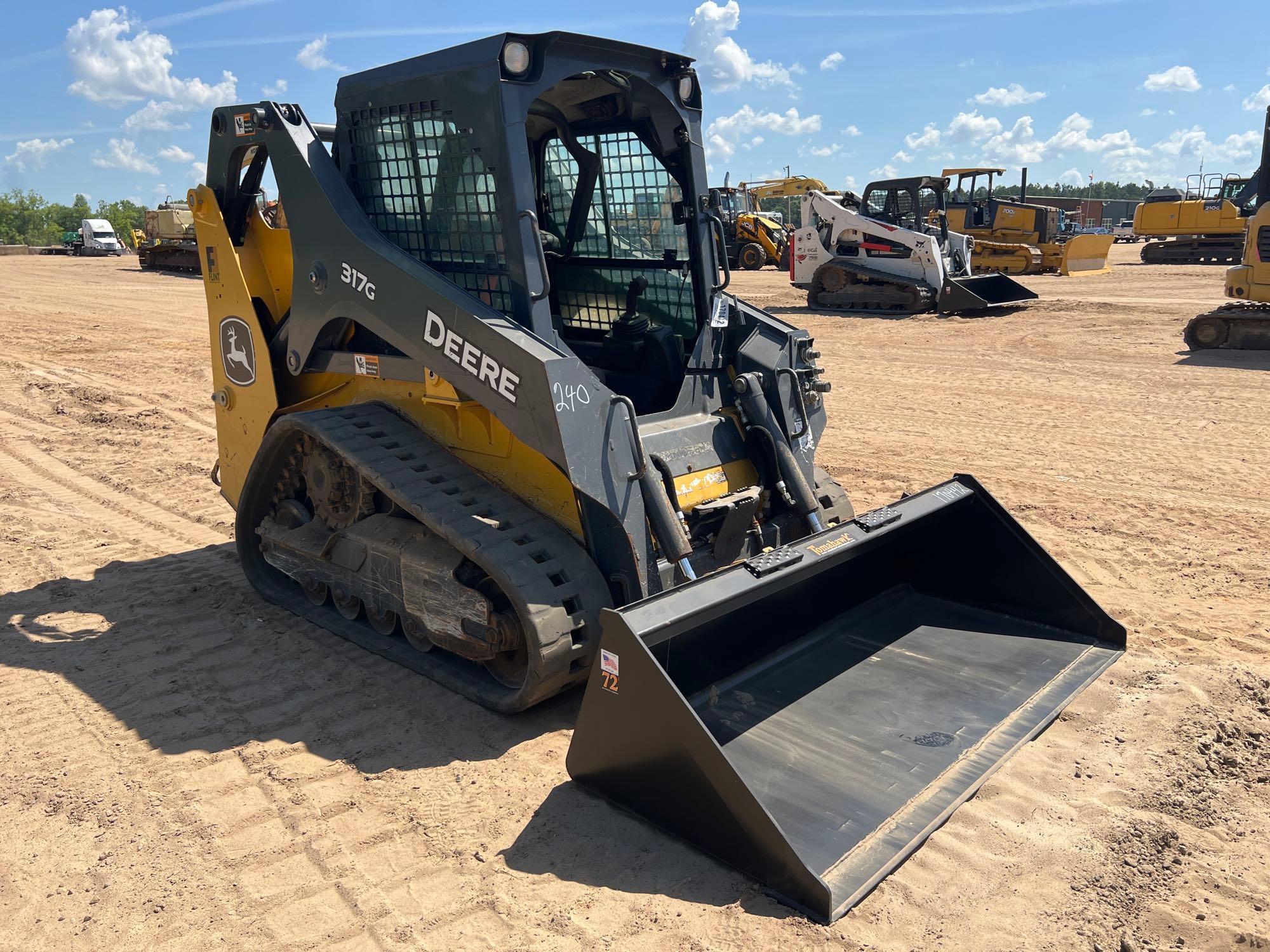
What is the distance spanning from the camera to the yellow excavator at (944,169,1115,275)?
963 inches

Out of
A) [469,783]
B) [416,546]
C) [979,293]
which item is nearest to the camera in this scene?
[469,783]

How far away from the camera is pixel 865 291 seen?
18594mm

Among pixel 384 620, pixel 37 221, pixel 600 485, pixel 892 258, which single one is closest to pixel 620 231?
pixel 600 485

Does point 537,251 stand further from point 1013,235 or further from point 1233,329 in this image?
point 1013,235

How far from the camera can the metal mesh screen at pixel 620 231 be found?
17.1ft

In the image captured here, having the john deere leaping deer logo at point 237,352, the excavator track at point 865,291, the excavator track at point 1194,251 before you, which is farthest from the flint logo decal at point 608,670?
the excavator track at point 1194,251

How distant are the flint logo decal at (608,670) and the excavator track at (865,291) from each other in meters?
15.9

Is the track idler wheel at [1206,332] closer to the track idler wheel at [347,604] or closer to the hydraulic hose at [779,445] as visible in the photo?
the hydraulic hose at [779,445]

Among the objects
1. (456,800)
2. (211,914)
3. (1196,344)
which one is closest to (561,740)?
(456,800)

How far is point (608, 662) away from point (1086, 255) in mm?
25785

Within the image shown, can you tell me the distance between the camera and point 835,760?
3553 millimetres

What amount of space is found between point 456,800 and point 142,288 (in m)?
25.5

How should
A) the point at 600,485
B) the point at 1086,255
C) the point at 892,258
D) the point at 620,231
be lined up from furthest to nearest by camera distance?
1. the point at 1086,255
2. the point at 892,258
3. the point at 620,231
4. the point at 600,485

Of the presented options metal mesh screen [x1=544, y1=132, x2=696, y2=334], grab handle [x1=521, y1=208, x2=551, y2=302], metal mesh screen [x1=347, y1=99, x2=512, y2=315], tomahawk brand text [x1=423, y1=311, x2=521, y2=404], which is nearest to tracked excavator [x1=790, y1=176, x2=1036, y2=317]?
metal mesh screen [x1=544, y1=132, x2=696, y2=334]
